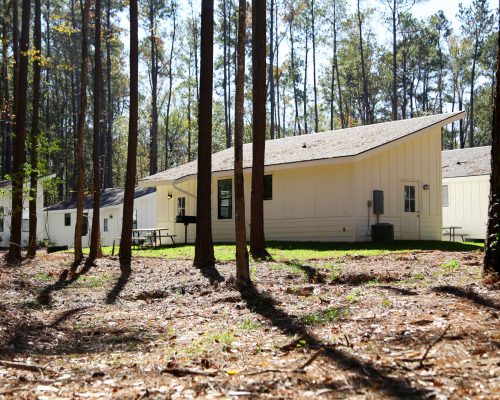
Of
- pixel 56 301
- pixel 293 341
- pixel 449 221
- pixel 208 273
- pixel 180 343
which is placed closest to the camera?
pixel 293 341

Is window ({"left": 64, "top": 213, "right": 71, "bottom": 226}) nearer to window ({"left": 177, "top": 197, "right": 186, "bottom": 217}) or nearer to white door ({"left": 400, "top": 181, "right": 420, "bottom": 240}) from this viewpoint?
window ({"left": 177, "top": 197, "right": 186, "bottom": 217})

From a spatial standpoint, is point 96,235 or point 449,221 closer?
point 96,235

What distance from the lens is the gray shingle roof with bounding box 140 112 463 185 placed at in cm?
2067

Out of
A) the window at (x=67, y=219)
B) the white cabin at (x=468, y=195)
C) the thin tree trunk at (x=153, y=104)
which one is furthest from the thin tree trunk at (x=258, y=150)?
the thin tree trunk at (x=153, y=104)

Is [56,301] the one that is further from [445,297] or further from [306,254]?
[306,254]

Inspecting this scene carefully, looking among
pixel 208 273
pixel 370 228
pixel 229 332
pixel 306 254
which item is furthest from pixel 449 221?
pixel 229 332

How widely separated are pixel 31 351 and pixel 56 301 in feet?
13.4

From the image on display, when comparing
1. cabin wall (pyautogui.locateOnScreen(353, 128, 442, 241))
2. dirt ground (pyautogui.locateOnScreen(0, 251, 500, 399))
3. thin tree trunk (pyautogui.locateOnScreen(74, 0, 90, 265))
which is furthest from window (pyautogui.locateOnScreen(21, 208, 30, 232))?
dirt ground (pyautogui.locateOnScreen(0, 251, 500, 399))

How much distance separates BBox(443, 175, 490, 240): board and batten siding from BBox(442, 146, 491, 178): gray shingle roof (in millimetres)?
281

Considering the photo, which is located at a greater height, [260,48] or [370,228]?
[260,48]

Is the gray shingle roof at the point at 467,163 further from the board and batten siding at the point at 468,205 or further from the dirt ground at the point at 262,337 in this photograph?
the dirt ground at the point at 262,337

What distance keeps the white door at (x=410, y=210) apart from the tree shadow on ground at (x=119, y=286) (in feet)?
33.9

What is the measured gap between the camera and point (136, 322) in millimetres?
7863

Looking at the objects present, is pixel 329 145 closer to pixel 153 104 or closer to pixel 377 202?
pixel 377 202
